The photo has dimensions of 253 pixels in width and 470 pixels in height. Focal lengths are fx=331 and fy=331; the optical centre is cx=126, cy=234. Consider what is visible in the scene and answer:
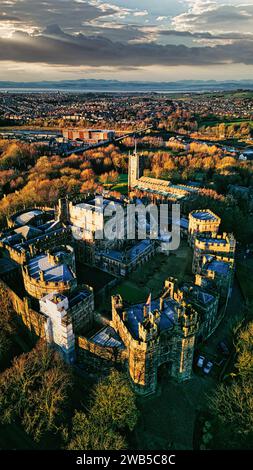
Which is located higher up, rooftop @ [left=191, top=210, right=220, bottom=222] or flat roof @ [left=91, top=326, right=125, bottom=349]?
rooftop @ [left=191, top=210, right=220, bottom=222]

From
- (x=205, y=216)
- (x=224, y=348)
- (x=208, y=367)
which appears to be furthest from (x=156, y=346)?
(x=205, y=216)

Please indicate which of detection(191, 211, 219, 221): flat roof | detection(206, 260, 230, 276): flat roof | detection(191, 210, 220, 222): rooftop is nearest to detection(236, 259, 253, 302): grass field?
detection(206, 260, 230, 276): flat roof

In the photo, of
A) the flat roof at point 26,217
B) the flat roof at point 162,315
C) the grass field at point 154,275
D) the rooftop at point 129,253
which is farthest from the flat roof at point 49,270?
the flat roof at point 26,217

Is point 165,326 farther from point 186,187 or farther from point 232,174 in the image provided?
point 232,174

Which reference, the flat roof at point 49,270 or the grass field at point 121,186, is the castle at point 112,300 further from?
the grass field at point 121,186

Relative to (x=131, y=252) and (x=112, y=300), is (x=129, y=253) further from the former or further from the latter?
(x=112, y=300)

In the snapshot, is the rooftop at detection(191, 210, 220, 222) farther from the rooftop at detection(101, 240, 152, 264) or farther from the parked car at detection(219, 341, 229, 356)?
the parked car at detection(219, 341, 229, 356)
